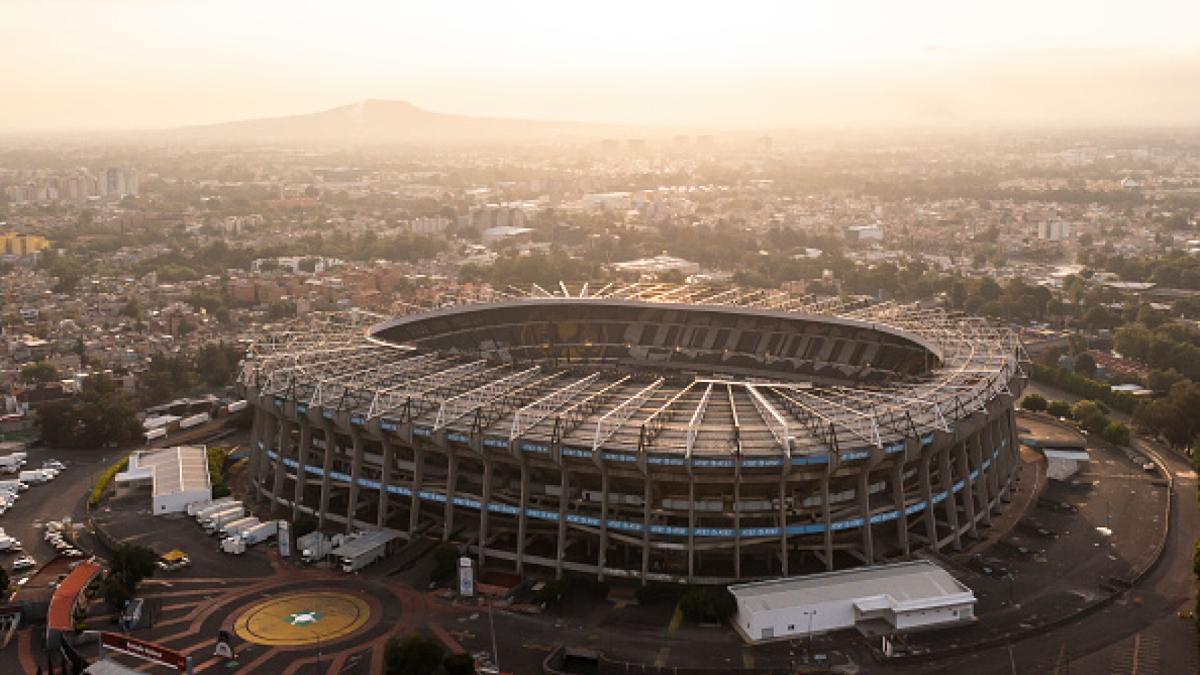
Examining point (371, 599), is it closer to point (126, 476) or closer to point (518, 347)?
point (126, 476)

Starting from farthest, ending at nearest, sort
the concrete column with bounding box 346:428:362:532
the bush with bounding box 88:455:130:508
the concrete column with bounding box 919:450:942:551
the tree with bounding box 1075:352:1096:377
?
1. the tree with bounding box 1075:352:1096:377
2. the bush with bounding box 88:455:130:508
3. the concrete column with bounding box 346:428:362:532
4. the concrete column with bounding box 919:450:942:551

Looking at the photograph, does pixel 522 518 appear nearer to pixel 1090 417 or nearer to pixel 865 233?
pixel 1090 417

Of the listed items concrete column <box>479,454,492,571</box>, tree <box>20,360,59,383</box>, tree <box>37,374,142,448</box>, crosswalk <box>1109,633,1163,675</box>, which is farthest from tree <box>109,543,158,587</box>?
tree <box>20,360,59,383</box>

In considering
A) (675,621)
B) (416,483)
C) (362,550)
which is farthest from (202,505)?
(675,621)

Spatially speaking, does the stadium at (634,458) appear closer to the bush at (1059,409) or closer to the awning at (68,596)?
the awning at (68,596)

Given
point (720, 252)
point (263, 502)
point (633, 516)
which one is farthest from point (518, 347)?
point (720, 252)

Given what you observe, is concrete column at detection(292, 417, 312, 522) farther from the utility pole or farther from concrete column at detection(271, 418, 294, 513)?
the utility pole
